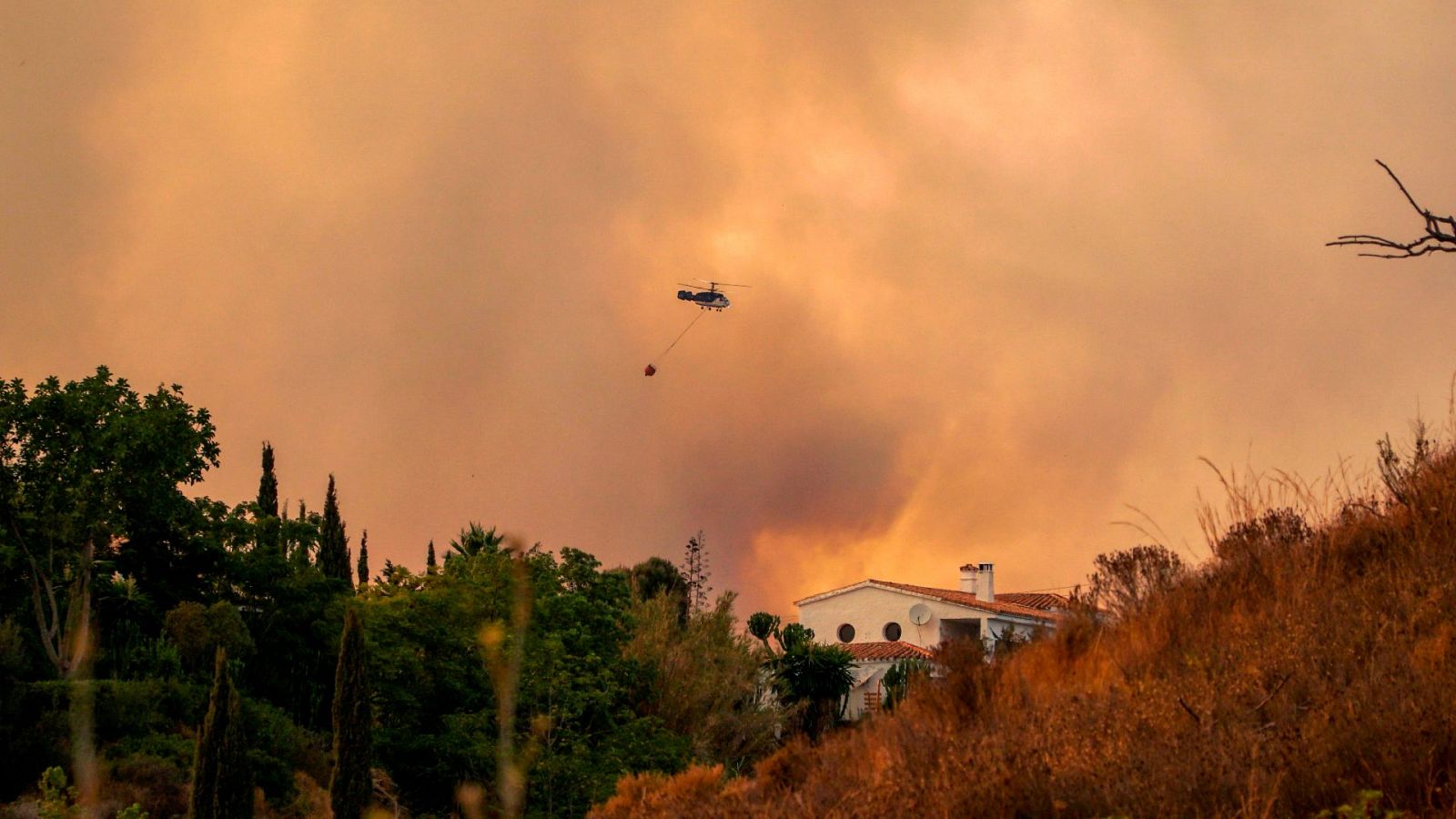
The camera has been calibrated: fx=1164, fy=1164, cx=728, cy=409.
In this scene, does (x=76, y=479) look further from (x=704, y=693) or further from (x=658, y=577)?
(x=658, y=577)

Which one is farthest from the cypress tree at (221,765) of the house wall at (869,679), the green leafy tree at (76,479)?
the house wall at (869,679)

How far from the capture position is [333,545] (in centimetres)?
5800

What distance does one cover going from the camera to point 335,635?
43.0 m

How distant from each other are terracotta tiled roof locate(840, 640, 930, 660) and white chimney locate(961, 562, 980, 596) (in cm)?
744

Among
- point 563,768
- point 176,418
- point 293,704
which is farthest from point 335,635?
point 563,768

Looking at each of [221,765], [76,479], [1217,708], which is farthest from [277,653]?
[1217,708]

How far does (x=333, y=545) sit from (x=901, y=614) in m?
29.8

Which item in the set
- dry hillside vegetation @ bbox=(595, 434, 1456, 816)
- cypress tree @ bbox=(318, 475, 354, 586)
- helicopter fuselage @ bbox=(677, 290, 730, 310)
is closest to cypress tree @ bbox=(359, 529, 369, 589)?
cypress tree @ bbox=(318, 475, 354, 586)

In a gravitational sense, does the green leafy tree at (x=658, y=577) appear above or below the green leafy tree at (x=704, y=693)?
above

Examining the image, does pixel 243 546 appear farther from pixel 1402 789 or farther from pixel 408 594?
pixel 1402 789

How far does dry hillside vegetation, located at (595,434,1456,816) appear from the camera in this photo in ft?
22.1

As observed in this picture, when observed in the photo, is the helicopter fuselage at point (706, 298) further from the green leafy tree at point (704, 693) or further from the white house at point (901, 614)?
the white house at point (901, 614)

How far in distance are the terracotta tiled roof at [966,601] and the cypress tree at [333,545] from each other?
27740mm

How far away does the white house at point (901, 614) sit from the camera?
5772 cm
